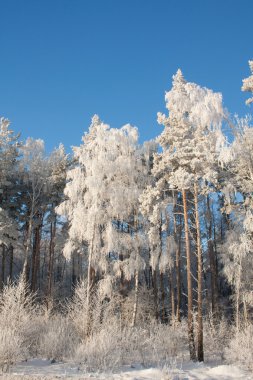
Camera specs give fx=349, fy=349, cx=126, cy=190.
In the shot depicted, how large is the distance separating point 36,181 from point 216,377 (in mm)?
19172

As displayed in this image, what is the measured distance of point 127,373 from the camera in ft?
36.2

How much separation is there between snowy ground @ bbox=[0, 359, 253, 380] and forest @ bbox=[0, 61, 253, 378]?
61 cm

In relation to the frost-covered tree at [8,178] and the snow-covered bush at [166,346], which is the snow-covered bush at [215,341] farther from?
the frost-covered tree at [8,178]

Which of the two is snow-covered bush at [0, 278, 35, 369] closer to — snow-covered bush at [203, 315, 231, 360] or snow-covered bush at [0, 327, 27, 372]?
snow-covered bush at [0, 327, 27, 372]

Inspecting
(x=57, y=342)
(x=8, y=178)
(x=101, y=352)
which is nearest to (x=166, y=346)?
(x=101, y=352)

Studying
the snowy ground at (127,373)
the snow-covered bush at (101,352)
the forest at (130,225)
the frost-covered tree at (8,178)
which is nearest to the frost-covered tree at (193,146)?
the forest at (130,225)

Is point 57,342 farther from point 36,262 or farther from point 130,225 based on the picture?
point 36,262

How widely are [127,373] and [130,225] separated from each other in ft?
32.9

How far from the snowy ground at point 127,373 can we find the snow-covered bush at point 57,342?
0.88 m

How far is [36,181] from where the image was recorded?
26297mm

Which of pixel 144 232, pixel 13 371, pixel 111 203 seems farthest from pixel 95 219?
pixel 13 371

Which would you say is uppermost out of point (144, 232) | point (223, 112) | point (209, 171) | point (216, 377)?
point (223, 112)

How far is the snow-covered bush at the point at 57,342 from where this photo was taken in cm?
1334

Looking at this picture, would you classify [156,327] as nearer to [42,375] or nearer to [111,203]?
[111,203]
